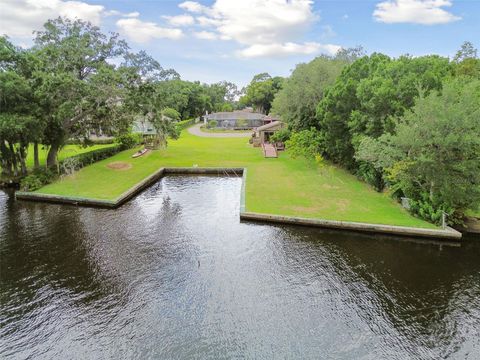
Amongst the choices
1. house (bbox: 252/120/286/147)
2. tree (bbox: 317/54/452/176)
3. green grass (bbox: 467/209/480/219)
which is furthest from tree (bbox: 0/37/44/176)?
green grass (bbox: 467/209/480/219)

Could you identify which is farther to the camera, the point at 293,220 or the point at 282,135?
the point at 282,135

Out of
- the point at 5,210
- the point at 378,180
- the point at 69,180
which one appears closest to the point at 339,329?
the point at 378,180

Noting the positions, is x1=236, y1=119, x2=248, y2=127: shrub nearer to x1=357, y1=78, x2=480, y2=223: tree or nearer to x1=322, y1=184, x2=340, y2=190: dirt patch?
x1=322, y1=184, x2=340, y2=190: dirt patch

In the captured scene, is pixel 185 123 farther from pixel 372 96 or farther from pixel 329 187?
pixel 372 96

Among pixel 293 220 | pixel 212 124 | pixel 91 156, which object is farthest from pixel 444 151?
pixel 212 124

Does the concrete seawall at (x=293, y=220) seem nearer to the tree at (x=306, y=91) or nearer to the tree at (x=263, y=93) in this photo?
the tree at (x=306, y=91)

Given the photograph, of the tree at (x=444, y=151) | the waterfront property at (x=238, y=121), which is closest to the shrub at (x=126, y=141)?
the waterfront property at (x=238, y=121)
